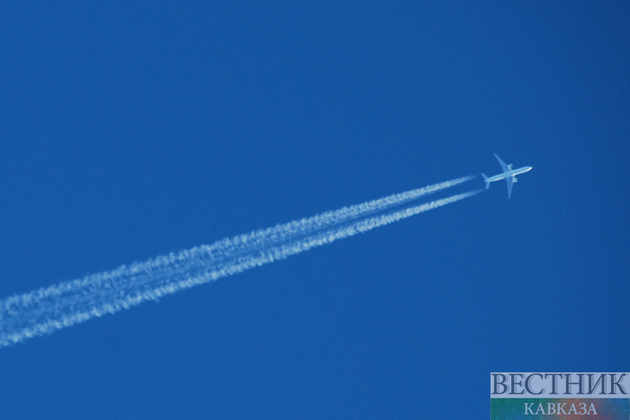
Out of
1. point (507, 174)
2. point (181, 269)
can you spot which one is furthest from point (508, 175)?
point (181, 269)

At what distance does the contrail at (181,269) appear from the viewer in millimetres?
10930

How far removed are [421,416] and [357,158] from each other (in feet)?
13.7

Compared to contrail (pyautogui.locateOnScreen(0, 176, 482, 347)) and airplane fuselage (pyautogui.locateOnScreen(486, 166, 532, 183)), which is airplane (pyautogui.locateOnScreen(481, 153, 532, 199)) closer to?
airplane fuselage (pyautogui.locateOnScreen(486, 166, 532, 183))

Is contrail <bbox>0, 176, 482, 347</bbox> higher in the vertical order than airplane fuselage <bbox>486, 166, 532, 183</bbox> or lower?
lower

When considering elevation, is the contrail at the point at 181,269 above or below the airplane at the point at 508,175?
below

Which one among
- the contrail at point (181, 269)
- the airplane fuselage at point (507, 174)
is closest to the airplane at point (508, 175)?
the airplane fuselage at point (507, 174)

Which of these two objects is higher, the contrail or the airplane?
the airplane

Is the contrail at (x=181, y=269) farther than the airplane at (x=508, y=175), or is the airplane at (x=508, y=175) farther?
the airplane at (x=508, y=175)

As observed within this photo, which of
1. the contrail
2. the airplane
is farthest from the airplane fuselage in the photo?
the contrail

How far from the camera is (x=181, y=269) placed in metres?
11.8

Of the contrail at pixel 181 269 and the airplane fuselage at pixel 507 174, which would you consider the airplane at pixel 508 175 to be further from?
the contrail at pixel 181 269

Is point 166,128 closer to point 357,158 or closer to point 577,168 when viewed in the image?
point 357,158

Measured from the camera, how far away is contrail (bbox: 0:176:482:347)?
10930 mm

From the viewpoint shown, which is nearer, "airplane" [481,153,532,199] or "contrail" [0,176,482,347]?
"contrail" [0,176,482,347]
